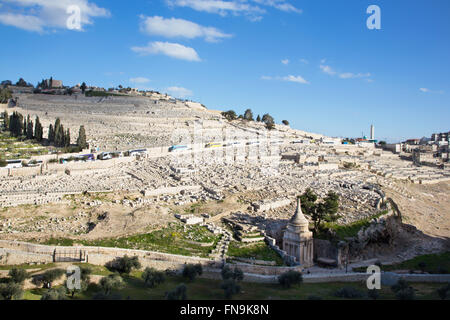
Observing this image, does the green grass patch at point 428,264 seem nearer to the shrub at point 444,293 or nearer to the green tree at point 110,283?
the shrub at point 444,293

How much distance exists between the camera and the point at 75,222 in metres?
21.3

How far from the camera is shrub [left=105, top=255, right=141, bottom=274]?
17016 millimetres

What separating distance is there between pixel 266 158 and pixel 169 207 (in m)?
19.4

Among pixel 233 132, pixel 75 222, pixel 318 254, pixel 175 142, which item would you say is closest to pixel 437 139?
pixel 233 132

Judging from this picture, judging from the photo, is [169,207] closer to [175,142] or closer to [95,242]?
[95,242]

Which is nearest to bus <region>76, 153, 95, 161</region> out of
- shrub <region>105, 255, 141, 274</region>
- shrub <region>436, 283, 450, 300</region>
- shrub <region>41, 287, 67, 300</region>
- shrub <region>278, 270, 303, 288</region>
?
shrub <region>105, 255, 141, 274</region>

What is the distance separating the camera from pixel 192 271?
54.3 ft

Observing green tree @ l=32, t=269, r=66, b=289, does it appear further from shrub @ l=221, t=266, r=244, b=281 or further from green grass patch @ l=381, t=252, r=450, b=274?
green grass patch @ l=381, t=252, r=450, b=274

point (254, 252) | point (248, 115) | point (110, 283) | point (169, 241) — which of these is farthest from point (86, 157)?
point (248, 115)

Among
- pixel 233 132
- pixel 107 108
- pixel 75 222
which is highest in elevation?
pixel 107 108

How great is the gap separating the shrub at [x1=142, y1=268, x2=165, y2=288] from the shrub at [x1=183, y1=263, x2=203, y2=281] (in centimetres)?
108

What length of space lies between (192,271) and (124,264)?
118 inches

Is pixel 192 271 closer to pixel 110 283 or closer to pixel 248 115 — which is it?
pixel 110 283

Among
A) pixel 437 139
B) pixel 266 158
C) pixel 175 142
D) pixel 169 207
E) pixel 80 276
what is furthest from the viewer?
pixel 437 139
